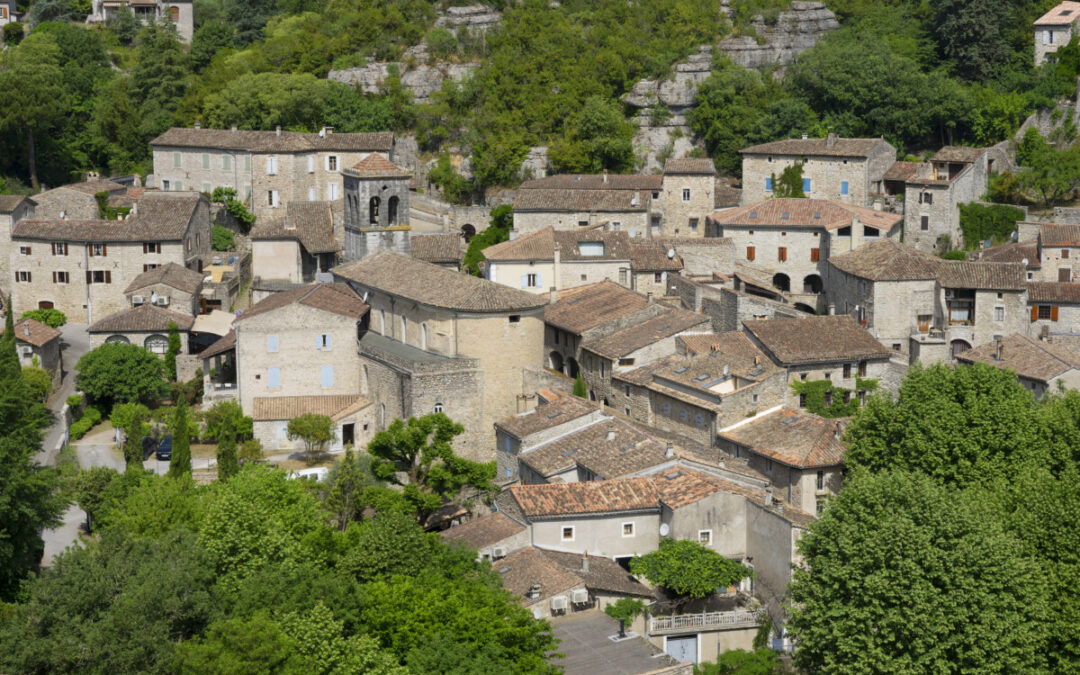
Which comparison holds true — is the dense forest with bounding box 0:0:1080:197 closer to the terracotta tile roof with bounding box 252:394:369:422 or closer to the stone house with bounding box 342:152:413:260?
the stone house with bounding box 342:152:413:260

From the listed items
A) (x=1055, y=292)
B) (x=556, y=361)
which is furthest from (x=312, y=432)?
(x=1055, y=292)

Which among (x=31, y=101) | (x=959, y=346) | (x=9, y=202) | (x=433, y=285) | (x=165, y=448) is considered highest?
(x=31, y=101)

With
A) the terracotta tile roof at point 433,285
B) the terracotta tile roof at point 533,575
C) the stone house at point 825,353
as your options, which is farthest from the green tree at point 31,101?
the terracotta tile roof at point 533,575

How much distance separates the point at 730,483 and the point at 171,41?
5395 cm

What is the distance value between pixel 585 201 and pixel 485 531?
29882 millimetres

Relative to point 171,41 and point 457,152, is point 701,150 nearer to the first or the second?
point 457,152

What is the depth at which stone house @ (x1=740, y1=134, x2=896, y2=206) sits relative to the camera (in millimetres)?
74188

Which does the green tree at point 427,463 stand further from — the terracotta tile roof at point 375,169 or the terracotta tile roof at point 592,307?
the terracotta tile roof at point 375,169

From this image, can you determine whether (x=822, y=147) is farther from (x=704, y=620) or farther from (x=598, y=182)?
(x=704, y=620)

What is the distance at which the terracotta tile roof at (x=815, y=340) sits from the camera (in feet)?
182

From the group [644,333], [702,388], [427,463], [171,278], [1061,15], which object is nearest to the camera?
[427,463]

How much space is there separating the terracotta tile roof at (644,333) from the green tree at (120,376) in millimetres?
16841

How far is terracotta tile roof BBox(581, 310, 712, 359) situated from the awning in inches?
615

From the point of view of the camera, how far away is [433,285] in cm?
5891
